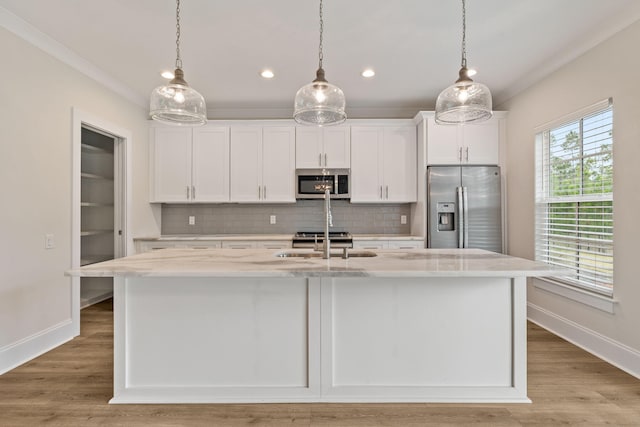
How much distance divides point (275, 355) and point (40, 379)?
172 centimetres

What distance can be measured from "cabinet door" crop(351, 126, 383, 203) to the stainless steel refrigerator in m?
0.70

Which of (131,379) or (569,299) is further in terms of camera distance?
(569,299)

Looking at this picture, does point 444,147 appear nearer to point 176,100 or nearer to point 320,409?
point 176,100

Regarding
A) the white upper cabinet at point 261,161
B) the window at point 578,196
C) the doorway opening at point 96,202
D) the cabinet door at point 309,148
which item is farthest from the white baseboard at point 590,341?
the doorway opening at point 96,202

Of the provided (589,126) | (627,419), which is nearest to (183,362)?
(627,419)

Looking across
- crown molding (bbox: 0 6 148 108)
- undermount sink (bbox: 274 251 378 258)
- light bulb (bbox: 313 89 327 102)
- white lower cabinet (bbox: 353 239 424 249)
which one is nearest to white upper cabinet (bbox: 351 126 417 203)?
white lower cabinet (bbox: 353 239 424 249)

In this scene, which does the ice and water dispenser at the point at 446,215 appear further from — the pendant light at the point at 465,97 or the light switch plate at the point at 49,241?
the light switch plate at the point at 49,241

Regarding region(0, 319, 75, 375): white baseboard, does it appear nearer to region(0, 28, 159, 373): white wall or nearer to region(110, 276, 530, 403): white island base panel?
region(0, 28, 159, 373): white wall

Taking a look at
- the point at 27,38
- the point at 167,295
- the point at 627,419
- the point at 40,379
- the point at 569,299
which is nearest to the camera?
the point at 627,419

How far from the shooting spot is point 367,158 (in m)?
4.47

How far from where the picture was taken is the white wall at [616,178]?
8.16 feet

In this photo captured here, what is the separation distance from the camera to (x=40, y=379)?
2373 mm

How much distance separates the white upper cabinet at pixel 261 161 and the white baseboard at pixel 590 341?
313cm

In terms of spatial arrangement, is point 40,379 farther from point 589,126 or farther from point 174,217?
point 589,126
